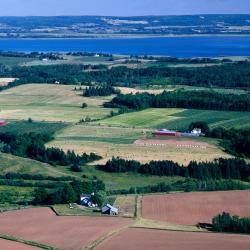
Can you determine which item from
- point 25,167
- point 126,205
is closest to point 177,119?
point 25,167

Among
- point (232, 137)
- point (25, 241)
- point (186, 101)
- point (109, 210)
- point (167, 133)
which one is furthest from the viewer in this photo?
point (186, 101)

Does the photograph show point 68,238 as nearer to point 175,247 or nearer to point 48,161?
point 175,247

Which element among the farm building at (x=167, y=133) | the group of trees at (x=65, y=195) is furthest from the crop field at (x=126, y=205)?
the farm building at (x=167, y=133)

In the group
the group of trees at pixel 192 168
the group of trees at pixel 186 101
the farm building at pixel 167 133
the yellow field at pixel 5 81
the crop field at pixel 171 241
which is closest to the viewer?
the crop field at pixel 171 241

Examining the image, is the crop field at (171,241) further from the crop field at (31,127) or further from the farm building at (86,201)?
the crop field at (31,127)

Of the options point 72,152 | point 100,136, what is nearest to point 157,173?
point 72,152

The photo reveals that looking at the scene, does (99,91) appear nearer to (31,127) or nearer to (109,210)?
(31,127)
